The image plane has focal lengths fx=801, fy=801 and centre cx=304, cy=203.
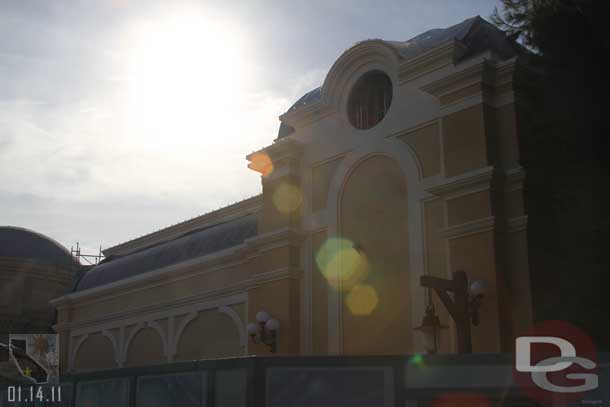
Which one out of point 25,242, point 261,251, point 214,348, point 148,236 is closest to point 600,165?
point 261,251

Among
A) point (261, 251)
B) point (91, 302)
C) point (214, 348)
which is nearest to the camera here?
point (261, 251)

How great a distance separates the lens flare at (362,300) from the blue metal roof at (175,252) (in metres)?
6.28

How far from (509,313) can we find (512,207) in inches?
73.2

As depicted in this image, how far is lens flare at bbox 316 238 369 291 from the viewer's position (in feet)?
53.2

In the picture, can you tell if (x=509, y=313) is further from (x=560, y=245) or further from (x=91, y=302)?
(x=91, y=302)

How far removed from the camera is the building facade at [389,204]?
1400 cm

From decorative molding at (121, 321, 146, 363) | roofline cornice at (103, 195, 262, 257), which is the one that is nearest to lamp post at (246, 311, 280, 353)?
decorative molding at (121, 321, 146, 363)

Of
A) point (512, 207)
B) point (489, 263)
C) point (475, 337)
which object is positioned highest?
point (512, 207)

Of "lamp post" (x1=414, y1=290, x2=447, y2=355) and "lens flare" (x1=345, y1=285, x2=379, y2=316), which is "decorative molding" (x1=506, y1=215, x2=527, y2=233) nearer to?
"lamp post" (x1=414, y1=290, x2=447, y2=355)

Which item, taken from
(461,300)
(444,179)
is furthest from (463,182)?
(461,300)

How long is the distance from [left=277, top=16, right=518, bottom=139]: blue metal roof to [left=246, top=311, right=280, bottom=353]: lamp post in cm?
622

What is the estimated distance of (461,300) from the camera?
13328 millimetres

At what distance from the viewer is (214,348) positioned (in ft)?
70.1

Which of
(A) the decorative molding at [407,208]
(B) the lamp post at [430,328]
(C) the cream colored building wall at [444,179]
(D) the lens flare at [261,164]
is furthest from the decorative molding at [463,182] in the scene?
(D) the lens flare at [261,164]
